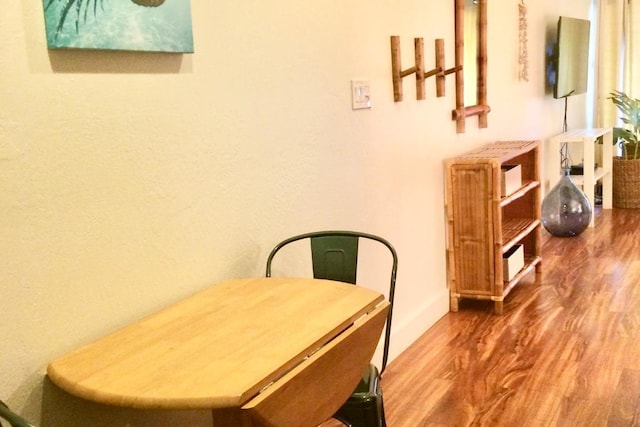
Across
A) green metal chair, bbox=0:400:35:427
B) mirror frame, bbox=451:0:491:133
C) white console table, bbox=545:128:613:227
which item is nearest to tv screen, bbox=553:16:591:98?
white console table, bbox=545:128:613:227

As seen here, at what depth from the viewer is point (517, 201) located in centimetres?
422

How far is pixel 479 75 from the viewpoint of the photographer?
4.00 m

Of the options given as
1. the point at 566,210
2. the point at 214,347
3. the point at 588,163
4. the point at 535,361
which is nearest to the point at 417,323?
the point at 535,361

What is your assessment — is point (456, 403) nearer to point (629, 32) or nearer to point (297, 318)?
point (297, 318)

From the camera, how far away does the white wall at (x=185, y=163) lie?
152cm

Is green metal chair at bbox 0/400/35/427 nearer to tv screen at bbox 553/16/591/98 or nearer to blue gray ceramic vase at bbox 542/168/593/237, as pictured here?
blue gray ceramic vase at bbox 542/168/593/237

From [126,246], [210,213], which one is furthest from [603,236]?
[126,246]

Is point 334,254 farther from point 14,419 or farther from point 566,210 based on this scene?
point 566,210

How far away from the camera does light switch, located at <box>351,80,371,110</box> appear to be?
2.75 metres

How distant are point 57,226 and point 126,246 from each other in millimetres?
219

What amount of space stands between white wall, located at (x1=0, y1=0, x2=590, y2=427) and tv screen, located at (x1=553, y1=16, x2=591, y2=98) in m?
2.53

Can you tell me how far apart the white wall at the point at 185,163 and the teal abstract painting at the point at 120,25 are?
0.04m

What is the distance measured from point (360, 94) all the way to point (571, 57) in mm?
3642

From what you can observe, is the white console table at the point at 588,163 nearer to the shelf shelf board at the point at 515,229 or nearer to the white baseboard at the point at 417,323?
the shelf shelf board at the point at 515,229
